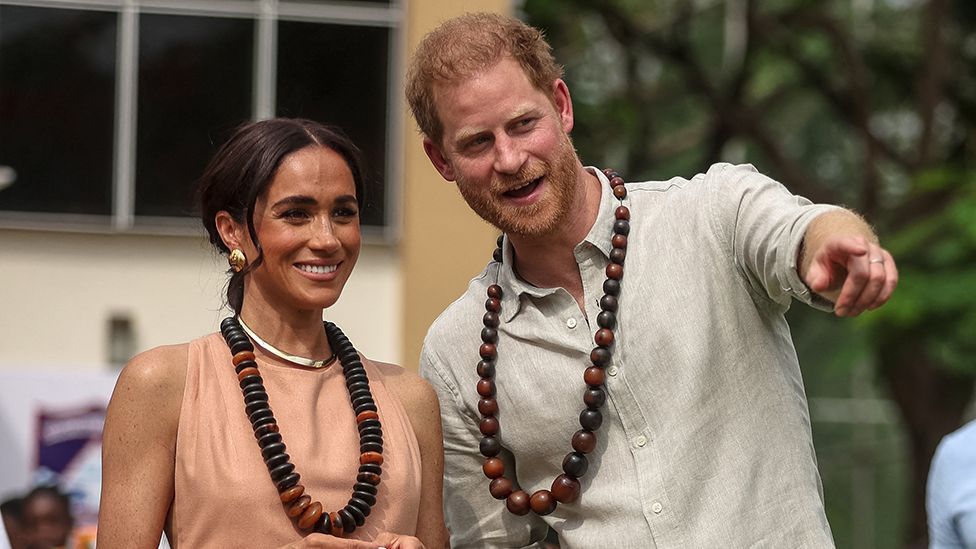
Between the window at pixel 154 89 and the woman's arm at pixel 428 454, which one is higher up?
the window at pixel 154 89

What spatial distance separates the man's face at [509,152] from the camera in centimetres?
427

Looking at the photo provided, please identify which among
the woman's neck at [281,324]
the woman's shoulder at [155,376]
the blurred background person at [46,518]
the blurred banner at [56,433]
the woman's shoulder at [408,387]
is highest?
the woman's neck at [281,324]

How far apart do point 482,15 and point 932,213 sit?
981cm

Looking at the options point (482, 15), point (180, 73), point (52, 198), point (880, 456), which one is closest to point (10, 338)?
point (52, 198)

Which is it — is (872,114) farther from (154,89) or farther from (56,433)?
(56,433)

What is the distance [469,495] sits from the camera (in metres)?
4.53

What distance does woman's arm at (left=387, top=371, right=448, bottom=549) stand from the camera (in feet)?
13.8

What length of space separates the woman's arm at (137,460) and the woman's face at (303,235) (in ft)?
1.24

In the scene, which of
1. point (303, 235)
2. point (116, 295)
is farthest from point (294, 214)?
point (116, 295)

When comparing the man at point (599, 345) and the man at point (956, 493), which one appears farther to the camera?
the man at point (956, 493)

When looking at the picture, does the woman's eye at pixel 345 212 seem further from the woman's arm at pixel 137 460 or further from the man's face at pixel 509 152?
the woman's arm at pixel 137 460

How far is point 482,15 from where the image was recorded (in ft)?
14.8

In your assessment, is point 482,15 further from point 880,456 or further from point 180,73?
point 880,456

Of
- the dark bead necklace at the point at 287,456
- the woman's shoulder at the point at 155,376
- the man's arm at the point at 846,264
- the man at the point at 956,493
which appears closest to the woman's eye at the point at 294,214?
the dark bead necklace at the point at 287,456
